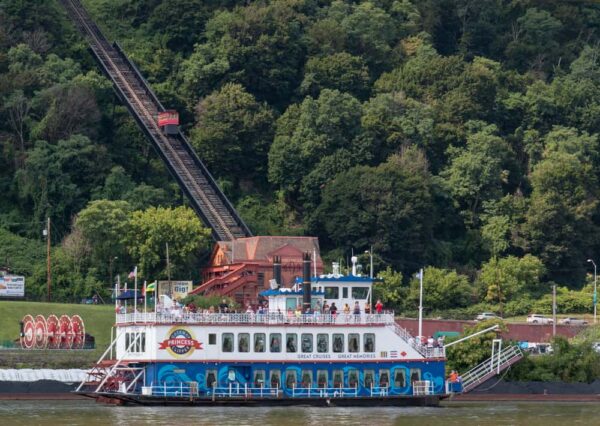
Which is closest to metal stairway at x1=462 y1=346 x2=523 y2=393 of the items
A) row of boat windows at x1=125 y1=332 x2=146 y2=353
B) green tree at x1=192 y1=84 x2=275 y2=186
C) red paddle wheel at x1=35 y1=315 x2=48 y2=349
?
row of boat windows at x1=125 y1=332 x2=146 y2=353

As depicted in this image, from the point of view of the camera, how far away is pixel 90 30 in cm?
14450

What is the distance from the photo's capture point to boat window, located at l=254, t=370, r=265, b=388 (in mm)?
79625

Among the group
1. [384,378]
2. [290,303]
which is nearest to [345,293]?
[290,303]

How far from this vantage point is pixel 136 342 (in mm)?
80188

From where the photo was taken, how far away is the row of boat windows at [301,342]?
79688 mm

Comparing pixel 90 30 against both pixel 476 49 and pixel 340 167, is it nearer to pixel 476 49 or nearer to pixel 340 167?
pixel 340 167

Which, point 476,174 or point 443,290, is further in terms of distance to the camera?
point 476,174

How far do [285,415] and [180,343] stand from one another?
22.2 ft

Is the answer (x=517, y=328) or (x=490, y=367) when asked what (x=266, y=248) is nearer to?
(x=517, y=328)

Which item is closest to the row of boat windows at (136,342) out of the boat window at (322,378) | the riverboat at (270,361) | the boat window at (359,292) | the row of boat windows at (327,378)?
the riverboat at (270,361)

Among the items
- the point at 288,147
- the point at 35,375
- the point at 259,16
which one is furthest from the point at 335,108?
the point at 35,375

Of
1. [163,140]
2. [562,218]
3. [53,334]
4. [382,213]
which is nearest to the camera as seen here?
[53,334]

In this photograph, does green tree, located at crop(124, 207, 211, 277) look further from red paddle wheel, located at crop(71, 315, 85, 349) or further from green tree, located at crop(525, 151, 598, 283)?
green tree, located at crop(525, 151, 598, 283)

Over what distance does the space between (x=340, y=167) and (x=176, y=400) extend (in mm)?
54107
